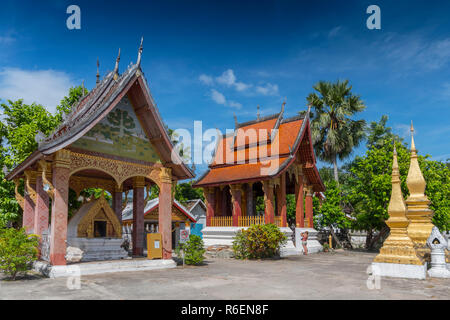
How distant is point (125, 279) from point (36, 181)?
6235 mm

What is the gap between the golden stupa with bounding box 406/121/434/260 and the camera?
1171cm

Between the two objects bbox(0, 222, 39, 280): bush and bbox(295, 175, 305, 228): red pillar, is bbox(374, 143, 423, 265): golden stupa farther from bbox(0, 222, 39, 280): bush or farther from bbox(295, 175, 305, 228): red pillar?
bbox(295, 175, 305, 228): red pillar

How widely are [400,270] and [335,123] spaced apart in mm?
20991

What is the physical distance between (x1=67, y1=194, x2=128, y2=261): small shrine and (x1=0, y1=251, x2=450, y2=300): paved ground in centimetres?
241

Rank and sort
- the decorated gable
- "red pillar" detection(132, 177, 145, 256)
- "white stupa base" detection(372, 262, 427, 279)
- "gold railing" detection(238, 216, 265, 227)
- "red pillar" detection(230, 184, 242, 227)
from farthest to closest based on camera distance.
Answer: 1. "red pillar" detection(230, 184, 242, 227)
2. "gold railing" detection(238, 216, 265, 227)
3. "red pillar" detection(132, 177, 145, 256)
4. the decorated gable
5. "white stupa base" detection(372, 262, 427, 279)

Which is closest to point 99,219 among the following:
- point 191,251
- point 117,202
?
point 117,202

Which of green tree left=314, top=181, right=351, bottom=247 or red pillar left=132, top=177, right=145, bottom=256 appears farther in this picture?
green tree left=314, top=181, right=351, bottom=247

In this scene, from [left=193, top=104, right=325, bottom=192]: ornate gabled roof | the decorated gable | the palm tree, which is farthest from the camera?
the palm tree

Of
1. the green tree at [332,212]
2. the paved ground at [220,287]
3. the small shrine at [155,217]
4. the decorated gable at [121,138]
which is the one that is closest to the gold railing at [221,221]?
the small shrine at [155,217]

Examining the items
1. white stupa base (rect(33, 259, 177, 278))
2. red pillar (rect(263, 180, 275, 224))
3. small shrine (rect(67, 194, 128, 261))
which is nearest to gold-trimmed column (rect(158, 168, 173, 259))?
white stupa base (rect(33, 259, 177, 278))

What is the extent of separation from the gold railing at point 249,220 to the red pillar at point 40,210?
35.2 ft

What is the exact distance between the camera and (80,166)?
1113 centimetres

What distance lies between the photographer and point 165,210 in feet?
42.7

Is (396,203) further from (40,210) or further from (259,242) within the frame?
(40,210)
